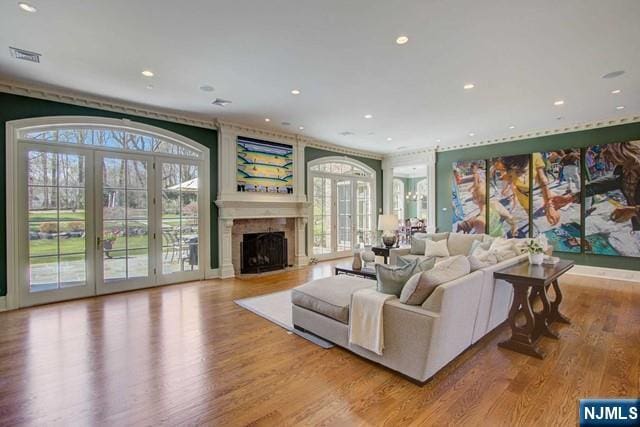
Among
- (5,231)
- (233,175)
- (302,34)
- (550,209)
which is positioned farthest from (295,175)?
(550,209)

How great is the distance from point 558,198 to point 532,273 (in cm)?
452

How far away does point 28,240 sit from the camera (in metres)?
4.44

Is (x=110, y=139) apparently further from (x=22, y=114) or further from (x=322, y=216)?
(x=322, y=216)

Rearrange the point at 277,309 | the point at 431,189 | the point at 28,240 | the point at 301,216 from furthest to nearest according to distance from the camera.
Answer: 1. the point at 431,189
2. the point at 301,216
3. the point at 28,240
4. the point at 277,309

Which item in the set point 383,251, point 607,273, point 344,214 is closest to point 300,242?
point 344,214

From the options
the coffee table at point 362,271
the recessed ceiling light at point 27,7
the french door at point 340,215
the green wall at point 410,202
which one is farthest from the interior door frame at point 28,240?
the green wall at point 410,202

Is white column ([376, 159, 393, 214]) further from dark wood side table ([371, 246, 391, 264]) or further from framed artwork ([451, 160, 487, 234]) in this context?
dark wood side table ([371, 246, 391, 264])

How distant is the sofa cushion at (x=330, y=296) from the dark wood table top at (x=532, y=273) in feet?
4.39

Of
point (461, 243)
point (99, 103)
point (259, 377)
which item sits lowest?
point (259, 377)

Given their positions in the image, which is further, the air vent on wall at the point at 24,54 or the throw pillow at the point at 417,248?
the throw pillow at the point at 417,248

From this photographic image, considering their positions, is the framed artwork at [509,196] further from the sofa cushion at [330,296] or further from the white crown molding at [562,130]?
the sofa cushion at [330,296]

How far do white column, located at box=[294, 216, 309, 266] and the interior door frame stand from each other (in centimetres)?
398

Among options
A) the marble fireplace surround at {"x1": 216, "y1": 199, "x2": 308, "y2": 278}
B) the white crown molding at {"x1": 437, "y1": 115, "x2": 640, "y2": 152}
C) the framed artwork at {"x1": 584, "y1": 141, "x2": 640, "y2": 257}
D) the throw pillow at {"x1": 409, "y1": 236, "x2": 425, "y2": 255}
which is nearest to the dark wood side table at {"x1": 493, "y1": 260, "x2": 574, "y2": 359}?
the throw pillow at {"x1": 409, "y1": 236, "x2": 425, "y2": 255}

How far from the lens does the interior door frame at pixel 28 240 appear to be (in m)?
4.37
